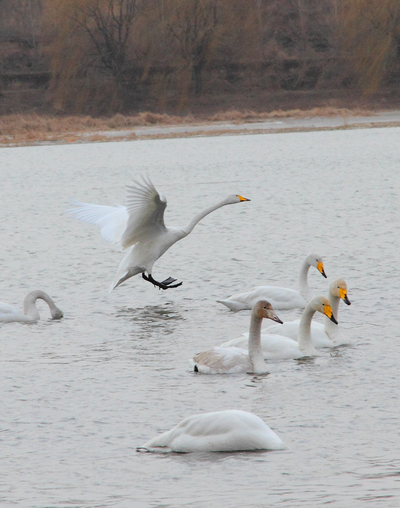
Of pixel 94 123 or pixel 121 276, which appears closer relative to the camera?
pixel 121 276

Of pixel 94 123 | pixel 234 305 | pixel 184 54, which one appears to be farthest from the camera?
pixel 184 54

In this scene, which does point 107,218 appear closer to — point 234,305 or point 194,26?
point 234,305

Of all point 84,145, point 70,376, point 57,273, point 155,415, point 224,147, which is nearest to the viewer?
point 155,415

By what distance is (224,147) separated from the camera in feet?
100

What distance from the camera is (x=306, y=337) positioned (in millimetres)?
6785

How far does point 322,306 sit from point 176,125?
31601 millimetres

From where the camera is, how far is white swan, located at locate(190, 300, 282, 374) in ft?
20.9

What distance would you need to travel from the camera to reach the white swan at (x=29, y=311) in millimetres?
8289

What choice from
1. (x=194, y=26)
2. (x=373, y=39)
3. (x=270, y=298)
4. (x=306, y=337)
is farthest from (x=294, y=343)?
(x=194, y=26)

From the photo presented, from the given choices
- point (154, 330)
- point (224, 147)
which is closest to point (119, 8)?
point (224, 147)

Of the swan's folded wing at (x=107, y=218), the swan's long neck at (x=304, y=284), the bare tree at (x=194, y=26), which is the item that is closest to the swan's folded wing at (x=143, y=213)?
the swan's folded wing at (x=107, y=218)

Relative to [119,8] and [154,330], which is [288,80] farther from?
[154,330]

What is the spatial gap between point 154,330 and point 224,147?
75.4 feet

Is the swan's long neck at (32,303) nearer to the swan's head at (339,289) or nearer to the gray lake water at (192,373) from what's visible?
the gray lake water at (192,373)
